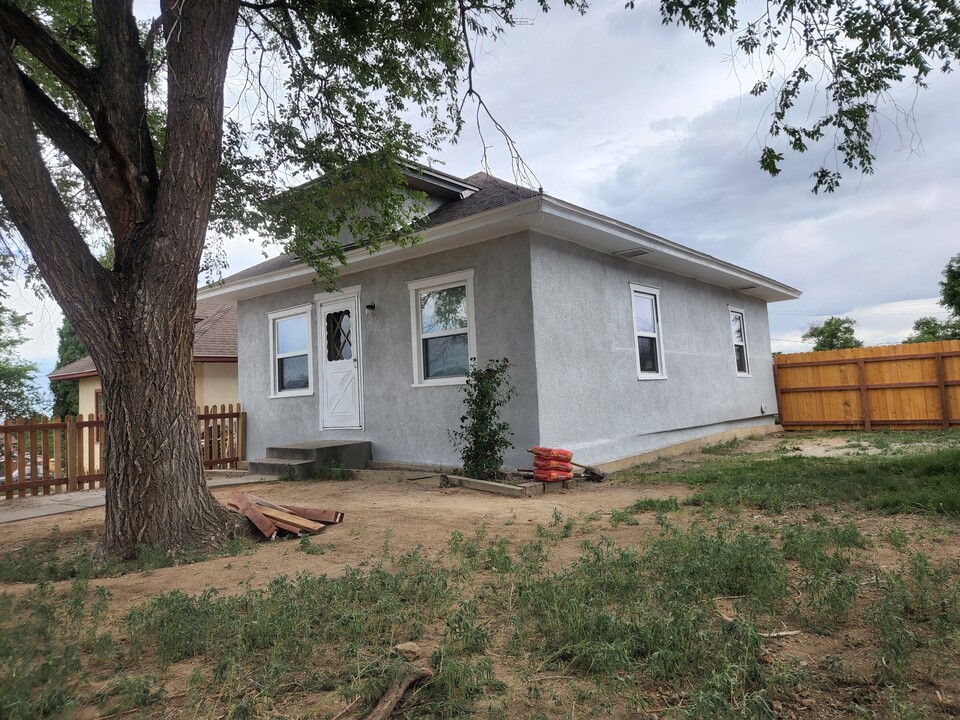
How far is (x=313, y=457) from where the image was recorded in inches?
382

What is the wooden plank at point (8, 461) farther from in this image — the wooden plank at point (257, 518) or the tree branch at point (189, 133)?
the tree branch at point (189, 133)

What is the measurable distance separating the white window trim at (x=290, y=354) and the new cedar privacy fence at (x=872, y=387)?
38.5 feet

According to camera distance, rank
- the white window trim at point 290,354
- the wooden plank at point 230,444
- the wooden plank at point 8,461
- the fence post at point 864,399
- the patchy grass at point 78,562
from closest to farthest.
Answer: the patchy grass at point 78,562 < the wooden plank at point 8,461 < the white window trim at point 290,354 < the wooden plank at point 230,444 < the fence post at point 864,399

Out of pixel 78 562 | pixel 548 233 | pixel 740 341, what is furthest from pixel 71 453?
pixel 740 341

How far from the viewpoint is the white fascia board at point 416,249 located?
315 inches

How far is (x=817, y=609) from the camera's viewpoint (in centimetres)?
297

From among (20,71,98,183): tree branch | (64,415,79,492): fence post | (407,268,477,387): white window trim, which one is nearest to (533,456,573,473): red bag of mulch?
(407,268,477,387): white window trim

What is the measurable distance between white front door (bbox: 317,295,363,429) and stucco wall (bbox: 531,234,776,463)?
3.73 meters

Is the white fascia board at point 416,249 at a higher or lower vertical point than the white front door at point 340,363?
higher

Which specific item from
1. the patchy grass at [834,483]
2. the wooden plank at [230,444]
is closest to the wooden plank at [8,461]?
the wooden plank at [230,444]

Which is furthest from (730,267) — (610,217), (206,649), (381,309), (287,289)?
(206,649)

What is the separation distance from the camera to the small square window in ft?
38.3

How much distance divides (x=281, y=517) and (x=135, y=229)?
2838mm

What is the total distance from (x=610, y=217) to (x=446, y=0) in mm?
3580
